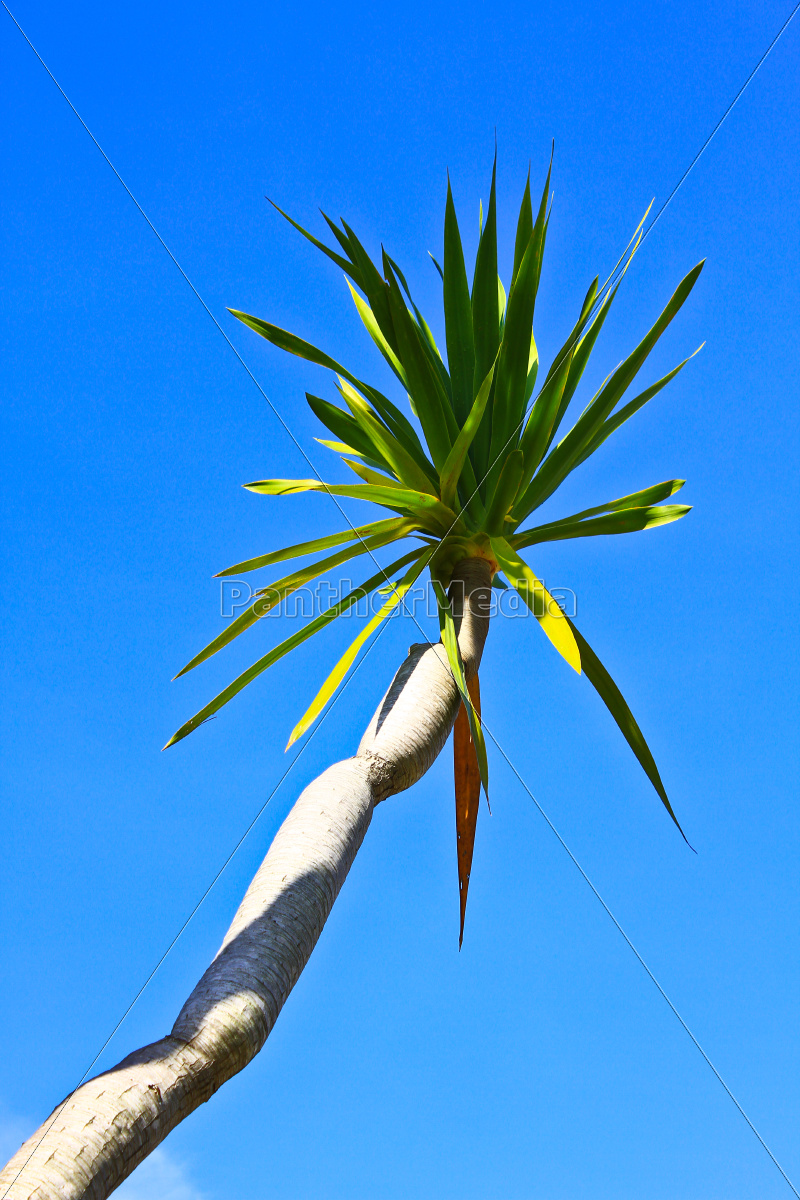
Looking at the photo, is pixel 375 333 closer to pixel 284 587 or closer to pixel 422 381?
pixel 422 381

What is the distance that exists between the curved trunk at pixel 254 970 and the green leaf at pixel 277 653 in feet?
0.92

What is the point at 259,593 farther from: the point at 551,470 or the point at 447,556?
the point at 551,470

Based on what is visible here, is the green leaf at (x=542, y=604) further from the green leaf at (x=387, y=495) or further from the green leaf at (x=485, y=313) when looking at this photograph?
the green leaf at (x=485, y=313)

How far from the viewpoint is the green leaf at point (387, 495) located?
2.36m

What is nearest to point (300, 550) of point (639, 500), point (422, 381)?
point (422, 381)

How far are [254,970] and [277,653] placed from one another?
1080mm

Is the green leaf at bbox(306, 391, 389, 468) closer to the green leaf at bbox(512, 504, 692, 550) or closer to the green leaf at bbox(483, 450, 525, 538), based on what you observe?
the green leaf at bbox(483, 450, 525, 538)

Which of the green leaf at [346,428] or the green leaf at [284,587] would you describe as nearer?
the green leaf at [284,587]

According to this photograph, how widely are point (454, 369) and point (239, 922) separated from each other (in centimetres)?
214

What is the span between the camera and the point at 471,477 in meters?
2.71

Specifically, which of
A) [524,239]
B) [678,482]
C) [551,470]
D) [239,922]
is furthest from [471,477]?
[239,922]

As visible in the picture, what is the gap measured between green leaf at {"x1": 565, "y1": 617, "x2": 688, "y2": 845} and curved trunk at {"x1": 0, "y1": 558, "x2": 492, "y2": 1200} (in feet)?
1.17

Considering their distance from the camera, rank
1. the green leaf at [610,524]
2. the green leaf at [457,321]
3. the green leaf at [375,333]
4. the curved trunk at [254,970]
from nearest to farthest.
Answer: the curved trunk at [254,970], the green leaf at [610,524], the green leaf at [457,321], the green leaf at [375,333]

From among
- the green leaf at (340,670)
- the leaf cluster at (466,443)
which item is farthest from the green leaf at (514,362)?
the green leaf at (340,670)
